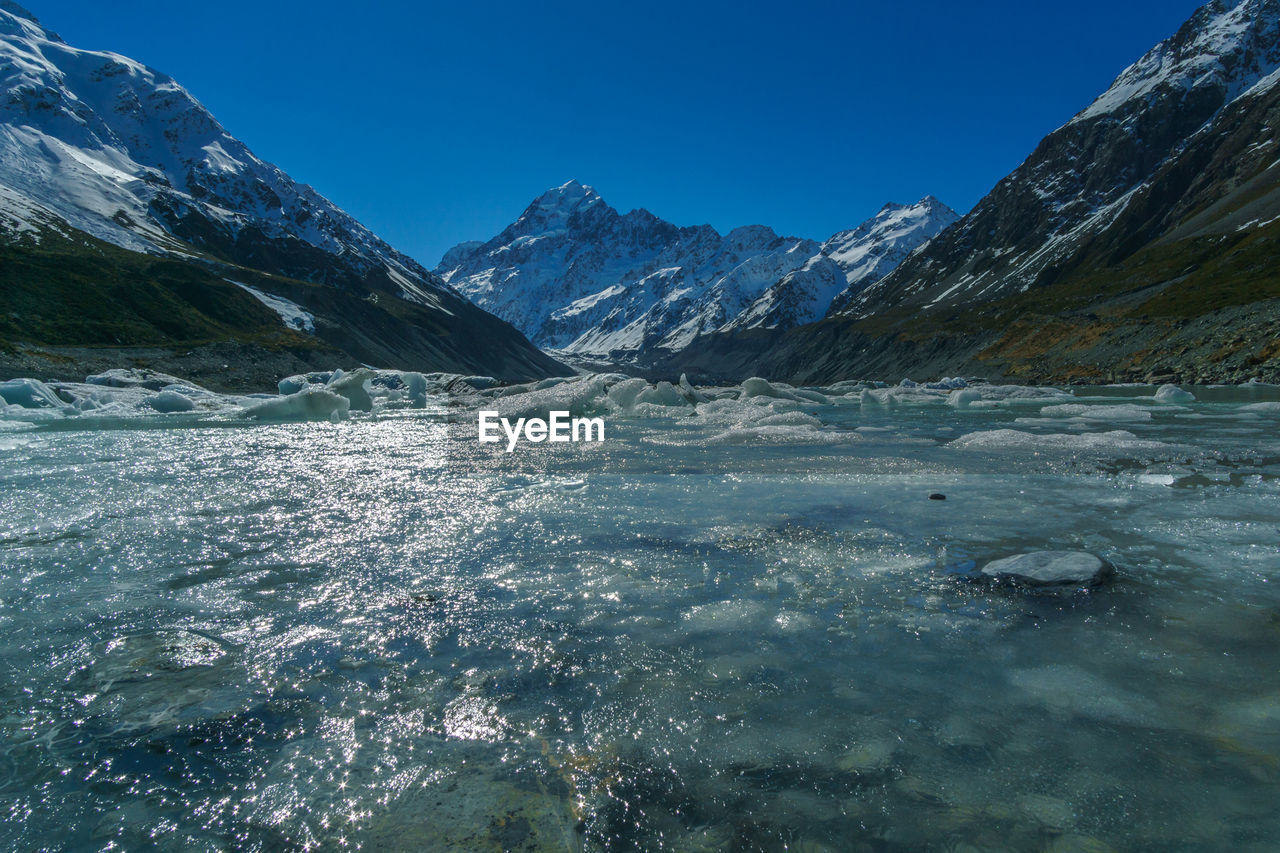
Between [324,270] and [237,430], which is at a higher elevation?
[324,270]

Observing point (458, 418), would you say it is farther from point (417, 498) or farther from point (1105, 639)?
point (1105, 639)

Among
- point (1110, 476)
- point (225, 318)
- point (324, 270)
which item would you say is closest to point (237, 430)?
point (1110, 476)

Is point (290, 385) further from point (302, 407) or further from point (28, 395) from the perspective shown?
point (302, 407)

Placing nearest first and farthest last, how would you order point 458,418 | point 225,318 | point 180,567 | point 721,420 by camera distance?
point 180,567
point 721,420
point 458,418
point 225,318

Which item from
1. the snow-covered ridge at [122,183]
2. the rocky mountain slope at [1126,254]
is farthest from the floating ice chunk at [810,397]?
the snow-covered ridge at [122,183]

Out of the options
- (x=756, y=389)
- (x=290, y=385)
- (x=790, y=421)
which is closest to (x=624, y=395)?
(x=756, y=389)

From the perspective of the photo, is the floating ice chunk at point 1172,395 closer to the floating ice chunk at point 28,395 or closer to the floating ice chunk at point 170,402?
the floating ice chunk at point 170,402
